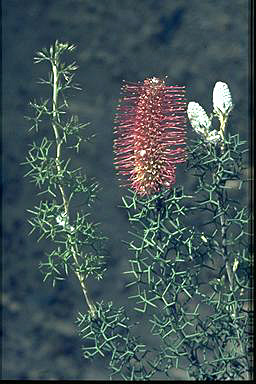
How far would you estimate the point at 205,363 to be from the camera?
0.57 metres

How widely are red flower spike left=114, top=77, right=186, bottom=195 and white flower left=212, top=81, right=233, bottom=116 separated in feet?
0.10

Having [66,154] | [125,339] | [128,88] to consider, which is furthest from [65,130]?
[66,154]

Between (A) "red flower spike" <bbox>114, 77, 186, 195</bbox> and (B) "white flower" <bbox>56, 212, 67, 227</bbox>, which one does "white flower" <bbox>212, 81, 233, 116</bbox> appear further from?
(B) "white flower" <bbox>56, 212, 67, 227</bbox>

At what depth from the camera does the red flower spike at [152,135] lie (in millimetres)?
543

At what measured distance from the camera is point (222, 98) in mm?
545

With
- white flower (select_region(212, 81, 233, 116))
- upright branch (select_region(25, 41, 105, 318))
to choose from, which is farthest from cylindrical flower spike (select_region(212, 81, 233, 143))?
upright branch (select_region(25, 41, 105, 318))

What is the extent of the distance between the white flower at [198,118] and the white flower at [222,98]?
0.02 meters

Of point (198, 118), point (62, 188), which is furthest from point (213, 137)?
point (62, 188)

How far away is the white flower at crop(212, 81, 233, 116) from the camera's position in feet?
1.78

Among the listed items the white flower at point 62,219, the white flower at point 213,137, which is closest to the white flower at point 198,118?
the white flower at point 213,137

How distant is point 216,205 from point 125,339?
5.6 inches

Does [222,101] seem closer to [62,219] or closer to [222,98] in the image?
[222,98]

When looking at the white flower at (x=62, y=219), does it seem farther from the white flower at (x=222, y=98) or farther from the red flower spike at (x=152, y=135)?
the white flower at (x=222, y=98)

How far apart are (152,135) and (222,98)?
0.07 meters
